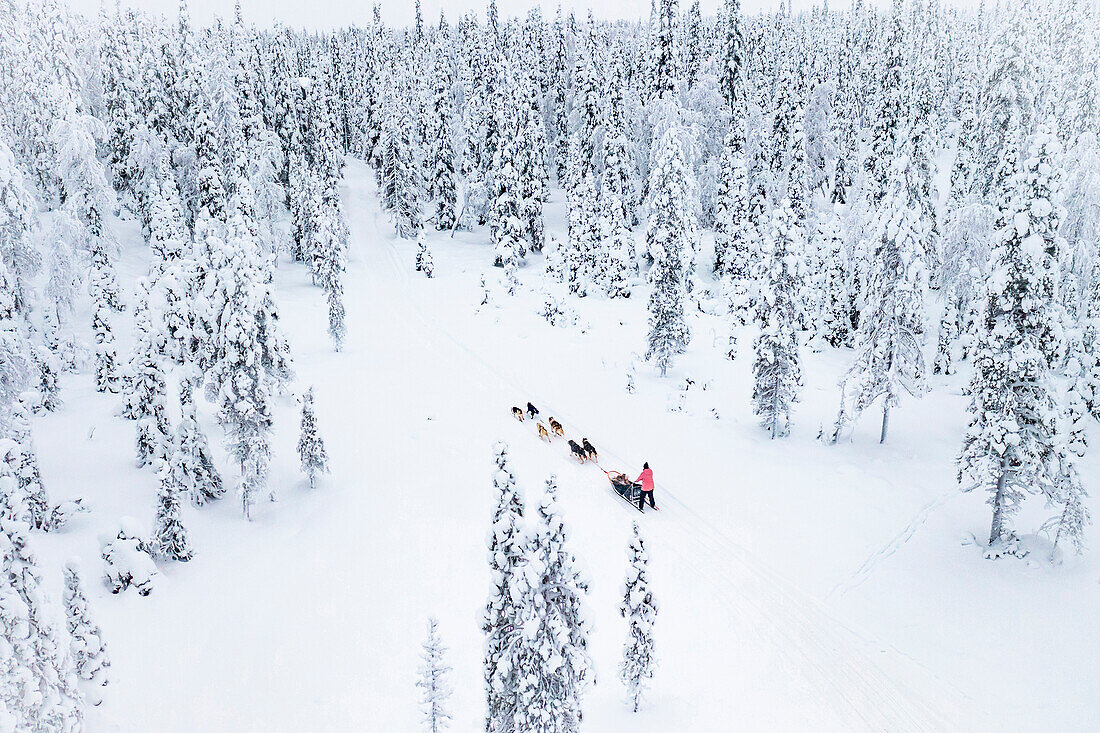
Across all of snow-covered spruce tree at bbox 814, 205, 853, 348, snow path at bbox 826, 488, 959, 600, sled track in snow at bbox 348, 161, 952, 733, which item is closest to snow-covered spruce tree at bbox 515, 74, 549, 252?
snow-covered spruce tree at bbox 814, 205, 853, 348

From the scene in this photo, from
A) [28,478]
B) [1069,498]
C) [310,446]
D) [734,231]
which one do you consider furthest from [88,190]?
[1069,498]

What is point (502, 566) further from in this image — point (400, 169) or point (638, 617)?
point (400, 169)

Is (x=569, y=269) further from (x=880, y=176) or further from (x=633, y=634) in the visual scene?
(x=633, y=634)

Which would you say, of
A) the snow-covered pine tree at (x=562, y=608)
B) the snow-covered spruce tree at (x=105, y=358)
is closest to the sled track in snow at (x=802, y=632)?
the snow-covered pine tree at (x=562, y=608)

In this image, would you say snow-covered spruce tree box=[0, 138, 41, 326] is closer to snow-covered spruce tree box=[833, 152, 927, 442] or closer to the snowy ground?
the snowy ground

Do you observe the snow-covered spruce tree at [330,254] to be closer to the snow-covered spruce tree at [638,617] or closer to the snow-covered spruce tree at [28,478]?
the snow-covered spruce tree at [28,478]

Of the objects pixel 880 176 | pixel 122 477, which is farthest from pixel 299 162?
pixel 880 176
